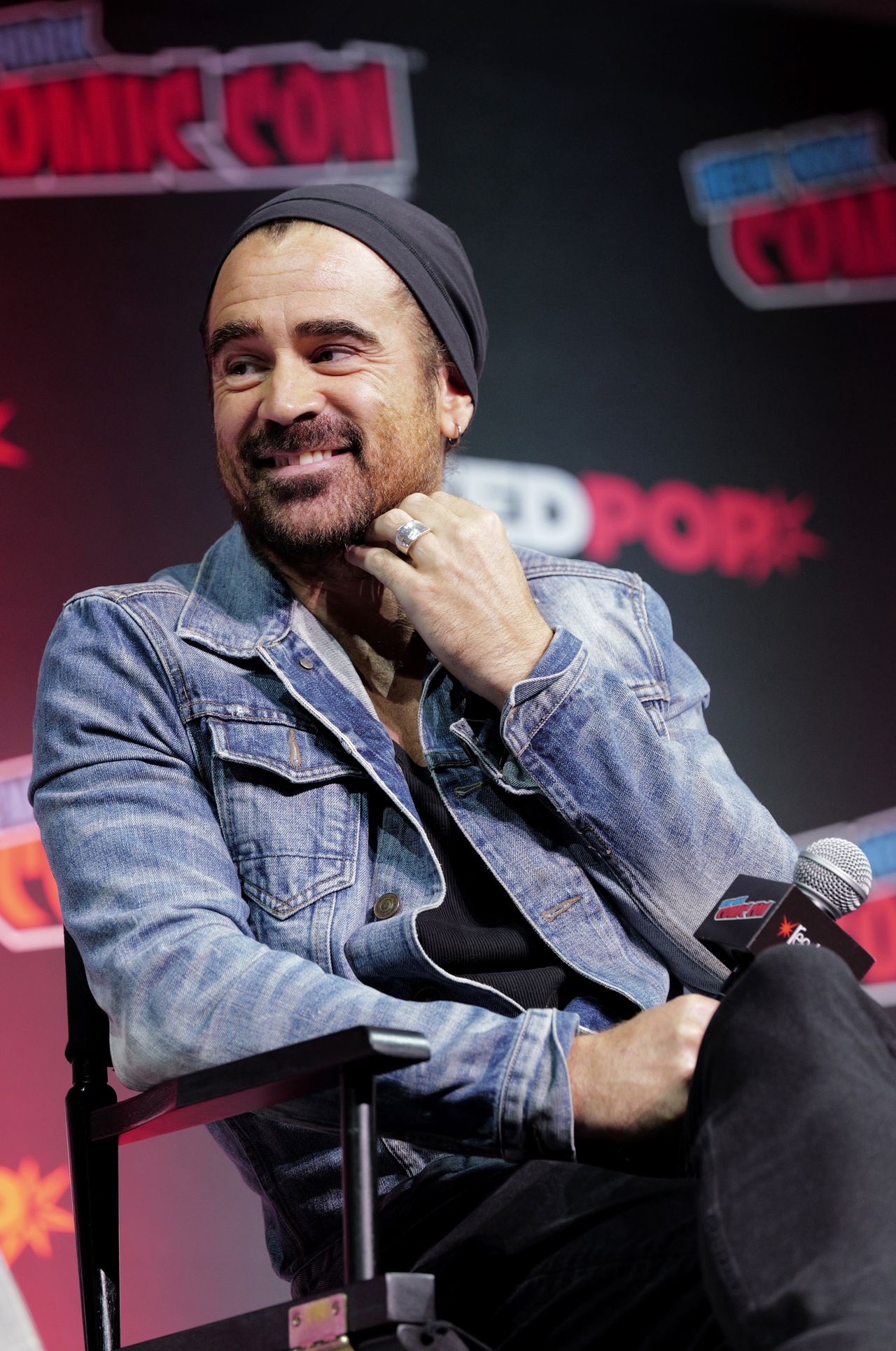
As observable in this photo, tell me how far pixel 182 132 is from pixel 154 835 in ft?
6.68

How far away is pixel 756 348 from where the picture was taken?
140 inches

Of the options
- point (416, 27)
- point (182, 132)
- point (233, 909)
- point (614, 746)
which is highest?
point (416, 27)

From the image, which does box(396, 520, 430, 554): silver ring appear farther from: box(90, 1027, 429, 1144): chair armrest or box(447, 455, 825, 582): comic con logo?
box(447, 455, 825, 582): comic con logo

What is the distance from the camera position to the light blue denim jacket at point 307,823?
4.85 feet

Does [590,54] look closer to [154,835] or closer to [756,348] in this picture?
[756,348]

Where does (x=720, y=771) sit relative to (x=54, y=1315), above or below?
above

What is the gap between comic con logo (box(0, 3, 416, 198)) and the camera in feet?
9.61

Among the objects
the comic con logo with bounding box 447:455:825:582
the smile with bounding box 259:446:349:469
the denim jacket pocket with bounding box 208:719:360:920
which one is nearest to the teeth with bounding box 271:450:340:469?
the smile with bounding box 259:446:349:469

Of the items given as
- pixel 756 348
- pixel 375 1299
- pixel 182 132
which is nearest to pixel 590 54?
pixel 756 348

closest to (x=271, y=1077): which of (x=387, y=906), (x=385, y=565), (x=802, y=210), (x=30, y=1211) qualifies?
(x=387, y=906)

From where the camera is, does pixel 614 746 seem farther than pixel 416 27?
No

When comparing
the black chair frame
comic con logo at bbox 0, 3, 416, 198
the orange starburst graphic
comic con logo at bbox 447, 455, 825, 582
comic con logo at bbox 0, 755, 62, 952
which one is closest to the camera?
the black chair frame

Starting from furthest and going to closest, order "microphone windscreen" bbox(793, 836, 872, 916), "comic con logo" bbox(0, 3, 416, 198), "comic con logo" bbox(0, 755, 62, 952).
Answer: "comic con logo" bbox(0, 3, 416, 198) → "comic con logo" bbox(0, 755, 62, 952) → "microphone windscreen" bbox(793, 836, 872, 916)

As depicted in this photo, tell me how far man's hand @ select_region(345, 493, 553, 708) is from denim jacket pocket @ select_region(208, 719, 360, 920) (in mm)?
190
